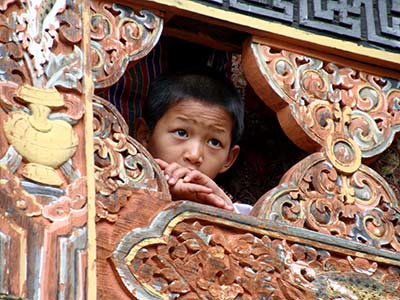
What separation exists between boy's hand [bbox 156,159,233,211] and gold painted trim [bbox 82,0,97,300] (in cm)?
47

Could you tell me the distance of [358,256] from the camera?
895cm

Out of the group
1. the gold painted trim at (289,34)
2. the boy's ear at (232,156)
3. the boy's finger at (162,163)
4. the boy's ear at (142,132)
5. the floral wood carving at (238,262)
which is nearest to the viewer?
the floral wood carving at (238,262)

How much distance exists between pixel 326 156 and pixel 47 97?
1.30 metres

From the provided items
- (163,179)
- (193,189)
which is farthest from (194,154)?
(163,179)

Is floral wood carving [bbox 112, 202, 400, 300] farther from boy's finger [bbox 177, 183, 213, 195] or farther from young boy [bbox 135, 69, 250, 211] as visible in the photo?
young boy [bbox 135, 69, 250, 211]

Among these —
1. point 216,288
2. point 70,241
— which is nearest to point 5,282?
point 70,241

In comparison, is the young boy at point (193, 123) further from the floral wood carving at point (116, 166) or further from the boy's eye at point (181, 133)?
the floral wood carving at point (116, 166)

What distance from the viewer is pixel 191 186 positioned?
8820 mm

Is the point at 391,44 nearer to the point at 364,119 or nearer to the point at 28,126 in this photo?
the point at 364,119

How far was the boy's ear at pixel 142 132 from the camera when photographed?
9445 mm

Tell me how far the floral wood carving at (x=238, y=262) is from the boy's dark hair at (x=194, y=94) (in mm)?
837

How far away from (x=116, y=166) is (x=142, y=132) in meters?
0.93

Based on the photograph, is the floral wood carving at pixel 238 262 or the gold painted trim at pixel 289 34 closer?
the floral wood carving at pixel 238 262

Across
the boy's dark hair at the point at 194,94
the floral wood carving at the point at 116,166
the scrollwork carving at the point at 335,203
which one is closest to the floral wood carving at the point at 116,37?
the floral wood carving at the point at 116,166
